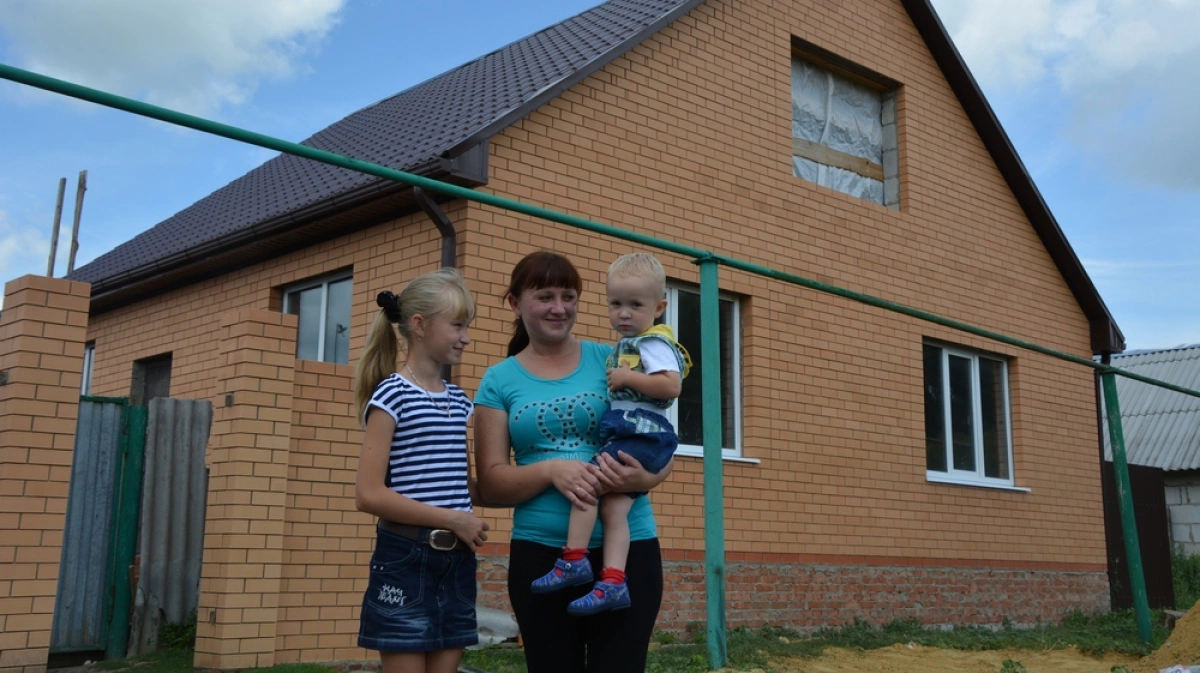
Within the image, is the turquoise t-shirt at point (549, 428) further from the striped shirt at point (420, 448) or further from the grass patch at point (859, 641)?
the grass patch at point (859, 641)

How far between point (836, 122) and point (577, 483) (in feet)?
28.6

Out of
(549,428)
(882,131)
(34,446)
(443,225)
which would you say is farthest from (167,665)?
(882,131)

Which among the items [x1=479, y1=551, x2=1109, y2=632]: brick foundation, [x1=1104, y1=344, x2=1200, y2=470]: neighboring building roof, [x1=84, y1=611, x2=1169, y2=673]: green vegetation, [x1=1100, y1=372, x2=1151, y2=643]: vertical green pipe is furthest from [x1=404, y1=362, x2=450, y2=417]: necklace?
[x1=1104, y1=344, x2=1200, y2=470]: neighboring building roof

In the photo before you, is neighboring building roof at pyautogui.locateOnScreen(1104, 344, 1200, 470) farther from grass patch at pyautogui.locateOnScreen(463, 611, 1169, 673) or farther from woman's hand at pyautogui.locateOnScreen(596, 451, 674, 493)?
woman's hand at pyautogui.locateOnScreen(596, 451, 674, 493)

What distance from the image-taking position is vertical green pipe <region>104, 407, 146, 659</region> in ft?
20.6

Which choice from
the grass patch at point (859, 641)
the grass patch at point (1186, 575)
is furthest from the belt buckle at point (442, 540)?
the grass patch at point (1186, 575)

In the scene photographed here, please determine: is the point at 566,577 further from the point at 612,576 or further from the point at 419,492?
the point at 419,492

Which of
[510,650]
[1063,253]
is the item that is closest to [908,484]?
[1063,253]

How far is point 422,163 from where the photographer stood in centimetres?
721

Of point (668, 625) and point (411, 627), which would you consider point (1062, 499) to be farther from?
point (411, 627)

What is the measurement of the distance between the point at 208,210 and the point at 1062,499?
954cm

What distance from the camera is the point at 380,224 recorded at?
8.02m

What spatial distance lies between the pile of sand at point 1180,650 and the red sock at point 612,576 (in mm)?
5202

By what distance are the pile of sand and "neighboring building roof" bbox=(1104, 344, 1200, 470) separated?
38.6ft
